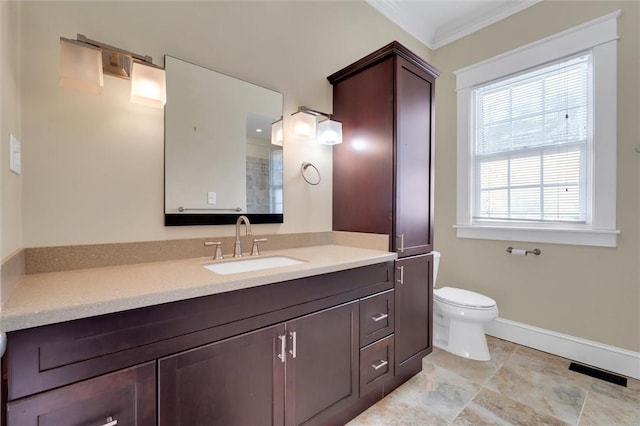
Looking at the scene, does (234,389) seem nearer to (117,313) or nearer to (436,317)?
(117,313)

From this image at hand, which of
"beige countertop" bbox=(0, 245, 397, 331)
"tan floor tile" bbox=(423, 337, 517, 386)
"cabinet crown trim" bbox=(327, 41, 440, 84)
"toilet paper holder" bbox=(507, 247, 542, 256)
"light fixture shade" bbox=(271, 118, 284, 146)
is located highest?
"cabinet crown trim" bbox=(327, 41, 440, 84)

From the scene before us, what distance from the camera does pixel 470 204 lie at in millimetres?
2775

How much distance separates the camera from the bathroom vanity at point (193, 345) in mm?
745

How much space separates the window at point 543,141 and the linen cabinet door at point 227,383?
2361 mm

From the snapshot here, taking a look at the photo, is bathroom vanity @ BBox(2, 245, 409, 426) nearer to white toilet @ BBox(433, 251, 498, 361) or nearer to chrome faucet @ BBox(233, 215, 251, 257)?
chrome faucet @ BBox(233, 215, 251, 257)

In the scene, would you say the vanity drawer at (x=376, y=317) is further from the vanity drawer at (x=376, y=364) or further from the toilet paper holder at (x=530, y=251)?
the toilet paper holder at (x=530, y=251)

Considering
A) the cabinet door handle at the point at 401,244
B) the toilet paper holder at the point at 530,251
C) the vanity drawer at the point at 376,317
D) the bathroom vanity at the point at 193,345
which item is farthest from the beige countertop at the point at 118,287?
the toilet paper holder at the point at 530,251

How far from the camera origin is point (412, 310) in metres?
1.93

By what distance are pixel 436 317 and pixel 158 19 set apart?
286 cm

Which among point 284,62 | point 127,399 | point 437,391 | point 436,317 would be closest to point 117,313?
point 127,399

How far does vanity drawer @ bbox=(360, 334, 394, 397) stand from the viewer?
5.15ft

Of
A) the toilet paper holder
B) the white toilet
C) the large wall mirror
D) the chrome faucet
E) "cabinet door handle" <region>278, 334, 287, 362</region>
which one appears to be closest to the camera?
"cabinet door handle" <region>278, 334, 287, 362</region>

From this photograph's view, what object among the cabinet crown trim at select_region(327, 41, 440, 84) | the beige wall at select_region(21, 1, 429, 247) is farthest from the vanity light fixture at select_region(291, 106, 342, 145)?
the cabinet crown trim at select_region(327, 41, 440, 84)

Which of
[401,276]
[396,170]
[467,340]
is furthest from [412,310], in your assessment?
[396,170]
